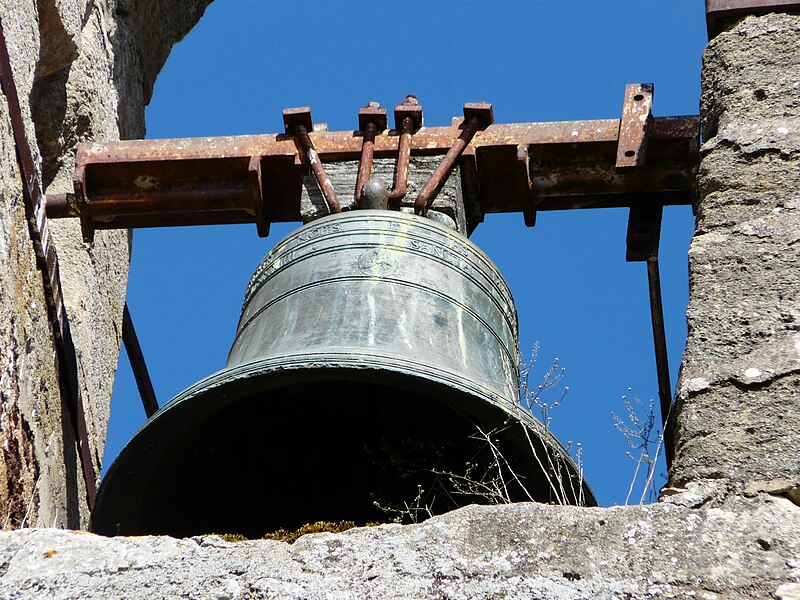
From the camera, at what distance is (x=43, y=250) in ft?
14.0

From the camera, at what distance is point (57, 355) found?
4406mm

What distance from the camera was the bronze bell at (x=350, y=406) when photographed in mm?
3402

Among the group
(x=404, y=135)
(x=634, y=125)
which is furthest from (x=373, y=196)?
(x=634, y=125)

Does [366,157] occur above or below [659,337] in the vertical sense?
above

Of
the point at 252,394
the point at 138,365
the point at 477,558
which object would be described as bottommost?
the point at 477,558

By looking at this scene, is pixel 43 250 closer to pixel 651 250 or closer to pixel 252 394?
pixel 252 394

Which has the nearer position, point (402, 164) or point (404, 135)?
point (402, 164)

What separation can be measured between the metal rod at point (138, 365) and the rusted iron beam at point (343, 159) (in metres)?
0.86

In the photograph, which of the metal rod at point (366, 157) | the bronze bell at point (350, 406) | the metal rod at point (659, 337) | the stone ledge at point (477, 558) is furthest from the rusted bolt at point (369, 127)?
the stone ledge at point (477, 558)

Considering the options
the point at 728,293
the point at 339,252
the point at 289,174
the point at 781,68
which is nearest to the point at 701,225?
the point at 728,293

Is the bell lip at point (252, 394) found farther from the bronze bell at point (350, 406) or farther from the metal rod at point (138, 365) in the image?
the metal rod at point (138, 365)

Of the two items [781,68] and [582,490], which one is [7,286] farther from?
[781,68]

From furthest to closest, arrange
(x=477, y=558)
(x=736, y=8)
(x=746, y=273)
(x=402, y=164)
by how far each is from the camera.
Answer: (x=402, y=164), (x=736, y=8), (x=746, y=273), (x=477, y=558)

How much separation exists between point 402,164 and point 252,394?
107cm
